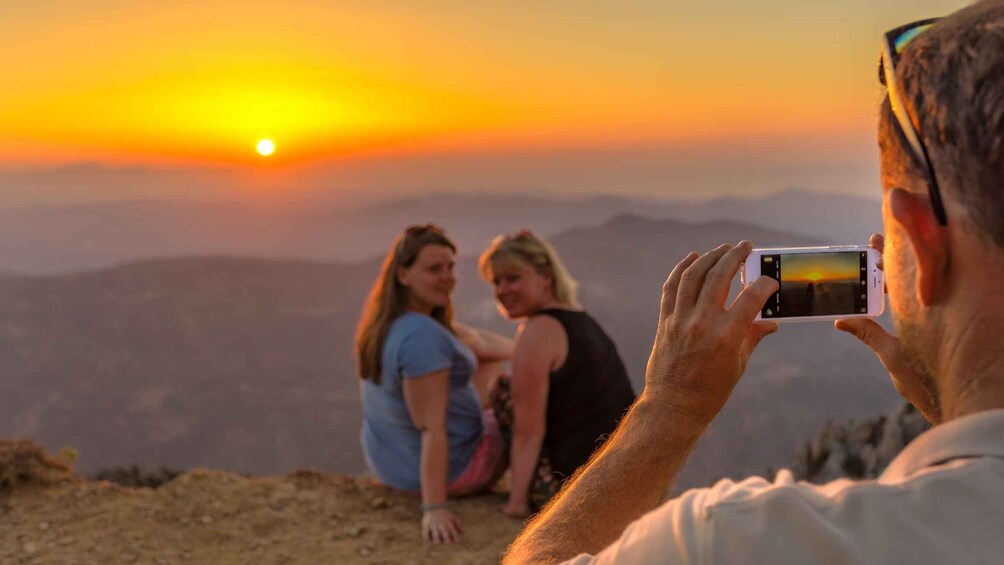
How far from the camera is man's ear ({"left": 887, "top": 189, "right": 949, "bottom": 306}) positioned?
0.97 m

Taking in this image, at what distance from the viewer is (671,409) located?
1.32 metres

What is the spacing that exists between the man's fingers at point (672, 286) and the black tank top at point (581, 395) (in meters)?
3.39

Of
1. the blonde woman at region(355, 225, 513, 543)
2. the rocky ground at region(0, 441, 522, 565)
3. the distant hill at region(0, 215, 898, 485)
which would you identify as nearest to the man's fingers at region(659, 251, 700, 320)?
the rocky ground at region(0, 441, 522, 565)

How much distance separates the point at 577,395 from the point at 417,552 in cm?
113

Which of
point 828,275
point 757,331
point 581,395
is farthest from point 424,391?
point 757,331

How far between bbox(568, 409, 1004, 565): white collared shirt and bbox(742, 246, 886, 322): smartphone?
31.8 inches

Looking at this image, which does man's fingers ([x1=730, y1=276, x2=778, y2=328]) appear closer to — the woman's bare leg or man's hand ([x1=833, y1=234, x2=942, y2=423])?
man's hand ([x1=833, y1=234, x2=942, y2=423])

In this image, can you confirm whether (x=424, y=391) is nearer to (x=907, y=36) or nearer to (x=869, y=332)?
(x=869, y=332)

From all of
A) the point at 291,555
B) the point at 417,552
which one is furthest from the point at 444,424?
the point at 291,555

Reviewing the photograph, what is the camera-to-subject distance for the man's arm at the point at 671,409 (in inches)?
50.3

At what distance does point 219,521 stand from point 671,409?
4.16 meters

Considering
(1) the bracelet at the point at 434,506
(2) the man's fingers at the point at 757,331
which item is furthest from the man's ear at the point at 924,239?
(1) the bracelet at the point at 434,506

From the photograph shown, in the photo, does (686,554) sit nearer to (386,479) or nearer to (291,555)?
(291,555)

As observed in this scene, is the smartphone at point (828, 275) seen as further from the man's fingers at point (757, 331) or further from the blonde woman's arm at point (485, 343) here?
the blonde woman's arm at point (485, 343)
